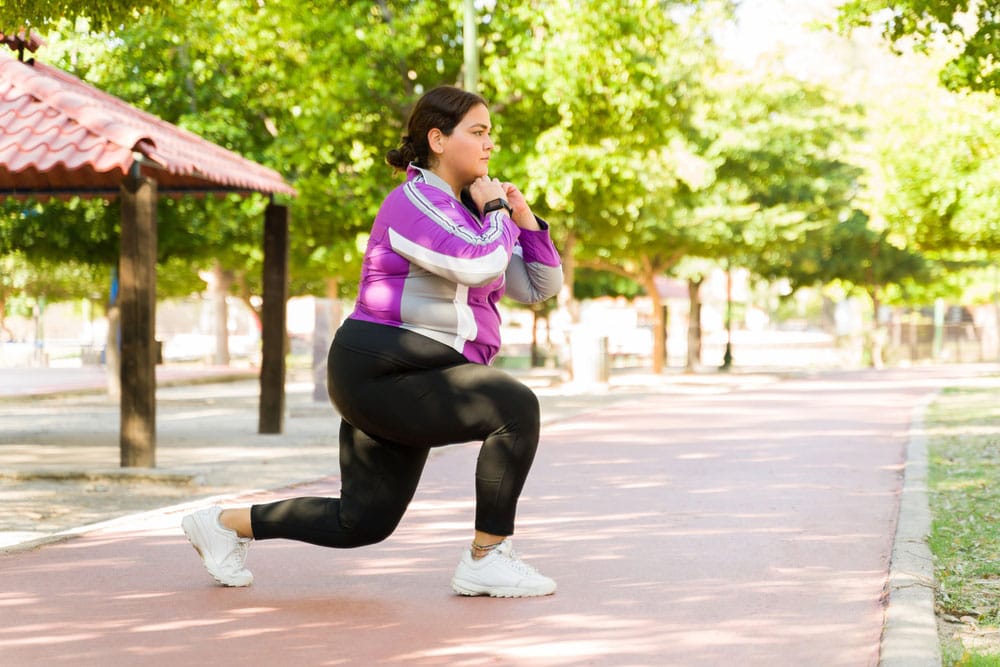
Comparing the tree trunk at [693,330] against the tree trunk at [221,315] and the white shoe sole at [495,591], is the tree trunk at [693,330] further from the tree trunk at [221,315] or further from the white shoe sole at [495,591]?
the white shoe sole at [495,591]

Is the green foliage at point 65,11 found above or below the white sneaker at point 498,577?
above

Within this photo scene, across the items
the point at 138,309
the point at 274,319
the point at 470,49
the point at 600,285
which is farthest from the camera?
the point at 600,285

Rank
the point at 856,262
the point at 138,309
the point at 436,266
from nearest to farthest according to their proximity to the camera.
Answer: the point at 436,266
the point at 138,309
the point at 856,262

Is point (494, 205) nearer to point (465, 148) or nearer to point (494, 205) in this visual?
point (494, 205)

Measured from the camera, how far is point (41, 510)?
853 centimetres

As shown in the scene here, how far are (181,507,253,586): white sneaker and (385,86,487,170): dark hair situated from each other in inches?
59.0

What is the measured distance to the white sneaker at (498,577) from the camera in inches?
213

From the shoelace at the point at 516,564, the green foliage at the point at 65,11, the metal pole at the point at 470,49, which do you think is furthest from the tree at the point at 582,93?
the shoelace at the point at 516,564

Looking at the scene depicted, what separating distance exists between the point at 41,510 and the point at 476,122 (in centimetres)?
457

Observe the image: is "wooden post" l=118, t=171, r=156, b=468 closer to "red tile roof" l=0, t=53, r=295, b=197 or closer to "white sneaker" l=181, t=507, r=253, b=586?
"red tile roof" l=0, t=53, r=295, b=197

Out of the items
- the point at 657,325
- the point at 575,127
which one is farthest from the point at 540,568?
the point at 657,325

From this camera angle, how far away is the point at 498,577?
17.7 feet

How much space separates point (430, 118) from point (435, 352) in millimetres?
848

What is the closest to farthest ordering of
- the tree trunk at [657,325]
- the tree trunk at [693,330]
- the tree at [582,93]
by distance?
the tree at [582,93] < the tree trunk at [657,325] < the tree trunk at [693,330]
